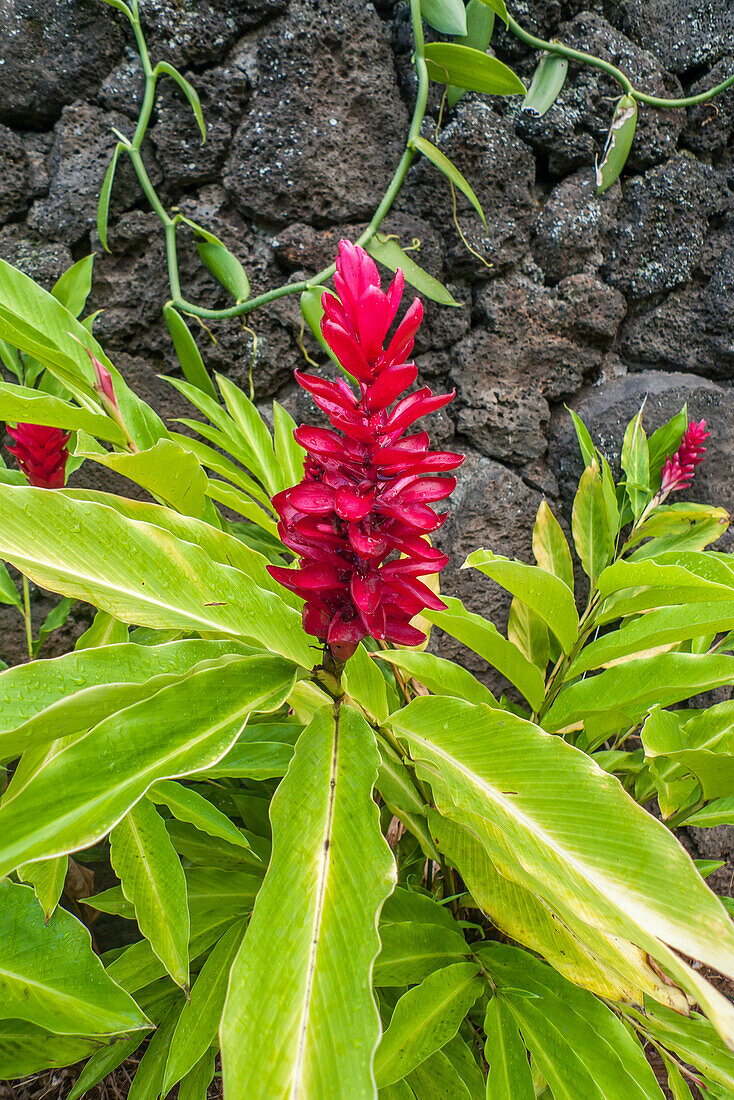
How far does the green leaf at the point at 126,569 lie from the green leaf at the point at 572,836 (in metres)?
0.17

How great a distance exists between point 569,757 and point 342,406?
330 millimetres

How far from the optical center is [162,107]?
3.91 ft

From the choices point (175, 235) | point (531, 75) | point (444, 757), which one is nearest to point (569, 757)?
point (444, 757)

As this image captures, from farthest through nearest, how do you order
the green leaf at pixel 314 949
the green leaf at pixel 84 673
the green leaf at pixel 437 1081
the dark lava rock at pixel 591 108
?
the dark lava rock at pixel 591 108 < the green leaf at pixel 437 1081 < the green leaf at pixel 84 673 < the green leaf at pixel 314 949

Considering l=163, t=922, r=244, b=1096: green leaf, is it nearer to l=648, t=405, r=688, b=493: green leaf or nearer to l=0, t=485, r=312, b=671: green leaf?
l=0, t=485, r=312, b=671: green leaf

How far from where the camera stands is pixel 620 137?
1.18 meters

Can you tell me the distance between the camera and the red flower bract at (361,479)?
1.53ft

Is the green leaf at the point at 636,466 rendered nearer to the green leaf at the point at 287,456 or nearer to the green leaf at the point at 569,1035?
the green leaf at the point at 287,456

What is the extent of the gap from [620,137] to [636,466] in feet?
2.13

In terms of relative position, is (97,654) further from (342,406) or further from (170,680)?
(342,406)

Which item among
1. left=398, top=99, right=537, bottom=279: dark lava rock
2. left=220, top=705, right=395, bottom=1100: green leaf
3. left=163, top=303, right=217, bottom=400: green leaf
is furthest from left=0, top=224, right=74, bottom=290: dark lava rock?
left=220, top=705, right=395, bottom=1100: green leaf

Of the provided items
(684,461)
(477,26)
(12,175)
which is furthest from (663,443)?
(12,175)

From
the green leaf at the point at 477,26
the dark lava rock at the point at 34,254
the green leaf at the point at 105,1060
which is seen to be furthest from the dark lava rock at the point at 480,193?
the green leaf at the point at 105,1060

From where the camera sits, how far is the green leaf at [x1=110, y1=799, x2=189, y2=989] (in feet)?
1.83
